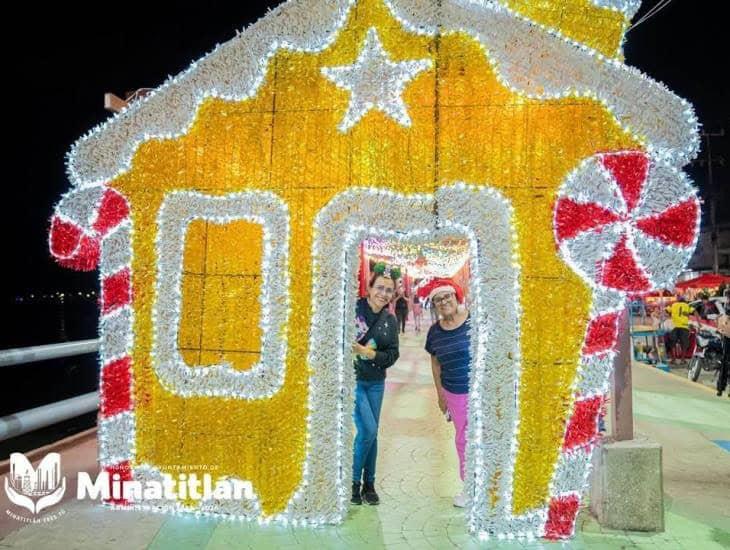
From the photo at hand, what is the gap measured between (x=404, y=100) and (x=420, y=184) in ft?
2.01

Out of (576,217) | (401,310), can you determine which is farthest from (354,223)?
(401,310)

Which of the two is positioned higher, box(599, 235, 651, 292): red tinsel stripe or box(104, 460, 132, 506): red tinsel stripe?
box(599, 235, 651, 292): red tinsel stripe

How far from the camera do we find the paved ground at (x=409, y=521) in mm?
3807

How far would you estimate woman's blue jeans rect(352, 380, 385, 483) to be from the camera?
4426 mm

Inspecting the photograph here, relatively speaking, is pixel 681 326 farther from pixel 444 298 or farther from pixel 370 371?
pixel 370 371

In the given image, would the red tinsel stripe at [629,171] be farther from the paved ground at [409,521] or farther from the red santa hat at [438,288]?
the paved ground at [409,521]

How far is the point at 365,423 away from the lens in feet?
14.5

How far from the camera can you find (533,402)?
12.8 ft

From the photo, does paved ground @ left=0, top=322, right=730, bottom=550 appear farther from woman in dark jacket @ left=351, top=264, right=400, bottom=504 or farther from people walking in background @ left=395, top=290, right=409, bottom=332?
people walking in background @ left=395, top=290, right=409, bottom=332

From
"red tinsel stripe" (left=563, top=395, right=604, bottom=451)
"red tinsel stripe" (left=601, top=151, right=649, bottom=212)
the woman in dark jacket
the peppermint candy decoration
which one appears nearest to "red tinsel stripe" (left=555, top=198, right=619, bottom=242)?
the peppermint candy decoration

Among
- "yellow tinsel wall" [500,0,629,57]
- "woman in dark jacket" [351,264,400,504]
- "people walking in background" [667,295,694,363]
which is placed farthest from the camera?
"people walking in background" [667,295,694,363]

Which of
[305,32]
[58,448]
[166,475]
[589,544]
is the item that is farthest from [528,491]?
[58,448]

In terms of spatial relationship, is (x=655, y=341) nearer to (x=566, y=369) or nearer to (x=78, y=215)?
(x=566, y=369)

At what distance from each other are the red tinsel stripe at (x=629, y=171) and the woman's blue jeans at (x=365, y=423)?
2.22 meters
